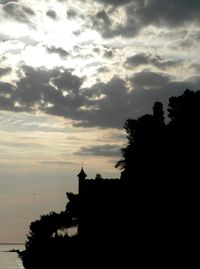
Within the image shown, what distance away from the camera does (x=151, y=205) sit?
1540 inches

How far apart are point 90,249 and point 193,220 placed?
12185 millimetres

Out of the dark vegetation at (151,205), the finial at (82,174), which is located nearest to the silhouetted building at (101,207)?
the dark vegetation at (151,205)

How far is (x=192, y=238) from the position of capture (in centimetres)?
3469

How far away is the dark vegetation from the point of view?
3622cm

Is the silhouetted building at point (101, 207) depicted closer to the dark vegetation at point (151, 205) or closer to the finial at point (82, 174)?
the dark vegetation at point (151, 205)

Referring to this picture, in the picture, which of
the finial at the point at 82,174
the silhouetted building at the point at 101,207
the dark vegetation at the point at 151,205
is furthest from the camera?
the finial at the point at 82,174

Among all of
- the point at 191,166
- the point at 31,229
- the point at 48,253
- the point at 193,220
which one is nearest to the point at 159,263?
the point at 193,220

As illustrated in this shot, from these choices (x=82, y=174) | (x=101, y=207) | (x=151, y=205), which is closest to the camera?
(x=151, y=205)

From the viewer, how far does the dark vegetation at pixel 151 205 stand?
119 feet

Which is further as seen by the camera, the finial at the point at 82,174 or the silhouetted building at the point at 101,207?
the finial at the point at 82,174

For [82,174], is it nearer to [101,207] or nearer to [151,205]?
[101,207]

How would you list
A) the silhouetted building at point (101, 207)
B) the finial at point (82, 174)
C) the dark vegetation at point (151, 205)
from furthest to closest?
the finial at point (82, 174) → the silhouetted building at point (101, 207) → the dark vegetation at point (151, 205)

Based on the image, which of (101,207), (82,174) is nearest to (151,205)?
(101,207)

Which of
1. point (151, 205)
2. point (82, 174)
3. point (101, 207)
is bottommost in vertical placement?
point (101, 207)
